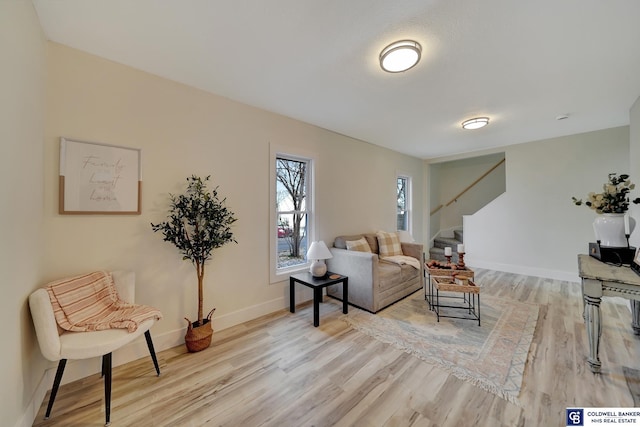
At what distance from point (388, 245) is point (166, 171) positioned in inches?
127

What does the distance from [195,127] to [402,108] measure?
95.0 inches

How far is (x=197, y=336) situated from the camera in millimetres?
2109

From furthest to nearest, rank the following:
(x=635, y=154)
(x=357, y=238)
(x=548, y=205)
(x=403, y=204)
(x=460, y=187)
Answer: (x=460, y=187)
(x=403, y=204)
(x=548, y=205)
(x=357, y=238)
(x=635, y=154)

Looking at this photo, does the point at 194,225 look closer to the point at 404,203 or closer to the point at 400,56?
the point at 400,56

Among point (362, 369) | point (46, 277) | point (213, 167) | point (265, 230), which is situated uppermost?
point (213, 167)

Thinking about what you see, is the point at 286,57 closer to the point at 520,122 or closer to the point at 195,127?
the point at 195,127

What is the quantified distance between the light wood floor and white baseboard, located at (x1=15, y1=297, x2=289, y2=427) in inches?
2.5

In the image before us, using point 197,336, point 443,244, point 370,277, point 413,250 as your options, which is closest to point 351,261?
point 370,277

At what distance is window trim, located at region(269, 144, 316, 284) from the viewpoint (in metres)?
2.92

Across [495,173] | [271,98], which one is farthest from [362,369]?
[495,173]

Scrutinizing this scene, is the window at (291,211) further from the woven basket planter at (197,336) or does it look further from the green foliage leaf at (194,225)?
the woven basket planter at (197,336)

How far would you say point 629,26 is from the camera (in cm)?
161

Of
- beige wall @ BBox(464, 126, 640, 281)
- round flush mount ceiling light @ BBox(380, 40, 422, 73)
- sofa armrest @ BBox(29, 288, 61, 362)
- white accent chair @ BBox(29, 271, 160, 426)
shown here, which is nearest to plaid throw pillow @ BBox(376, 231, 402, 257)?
beige wall @ BBox(464, 126, 640, 281)

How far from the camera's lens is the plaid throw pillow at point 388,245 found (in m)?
3.79
